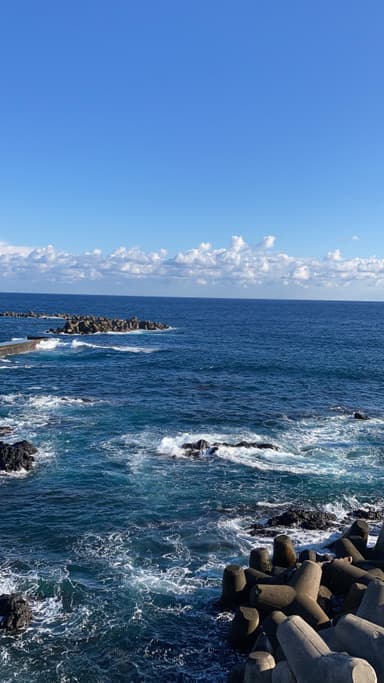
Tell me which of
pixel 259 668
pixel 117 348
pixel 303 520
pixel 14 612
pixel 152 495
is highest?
pixel 117 348

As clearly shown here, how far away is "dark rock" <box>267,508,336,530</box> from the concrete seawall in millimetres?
62420

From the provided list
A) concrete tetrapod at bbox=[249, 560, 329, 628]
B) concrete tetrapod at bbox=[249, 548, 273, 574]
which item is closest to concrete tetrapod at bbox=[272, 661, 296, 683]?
concrete tetrapod at bbox=[249, 560, 329, 628]

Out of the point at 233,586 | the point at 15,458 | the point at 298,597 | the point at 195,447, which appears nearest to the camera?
the point at 298,597

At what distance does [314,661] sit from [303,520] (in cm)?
1447

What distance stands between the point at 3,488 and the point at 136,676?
16.7 meters

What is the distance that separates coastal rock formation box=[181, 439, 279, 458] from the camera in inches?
1412

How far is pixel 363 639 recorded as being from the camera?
12.5m

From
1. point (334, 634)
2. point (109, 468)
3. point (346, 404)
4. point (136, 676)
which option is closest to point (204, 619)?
point (136, 676)

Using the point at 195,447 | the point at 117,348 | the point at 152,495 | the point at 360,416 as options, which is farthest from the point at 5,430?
the point at 117,348

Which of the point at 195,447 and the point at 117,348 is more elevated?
the point at 117,348

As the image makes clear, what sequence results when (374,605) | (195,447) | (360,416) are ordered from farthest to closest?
(360,416) < (195,447) < (374,605)

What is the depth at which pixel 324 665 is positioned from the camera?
1131cm

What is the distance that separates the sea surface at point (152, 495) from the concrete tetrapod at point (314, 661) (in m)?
4.51

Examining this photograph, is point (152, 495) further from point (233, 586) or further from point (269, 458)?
point (233, 586)
